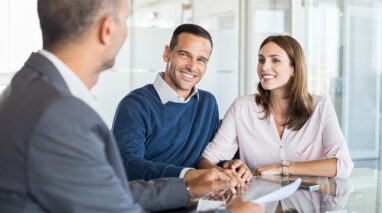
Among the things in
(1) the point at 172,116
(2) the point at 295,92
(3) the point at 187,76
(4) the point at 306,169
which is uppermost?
(3) the point at 187,76

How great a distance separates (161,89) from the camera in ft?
8.26

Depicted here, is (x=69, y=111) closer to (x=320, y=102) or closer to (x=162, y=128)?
(x=162, y=128)

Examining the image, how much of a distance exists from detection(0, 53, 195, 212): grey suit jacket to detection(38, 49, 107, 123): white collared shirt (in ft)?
0.14

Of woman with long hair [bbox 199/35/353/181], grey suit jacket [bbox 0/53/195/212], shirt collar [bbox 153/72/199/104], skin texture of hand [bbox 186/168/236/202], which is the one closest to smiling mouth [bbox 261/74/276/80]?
woman with long hair [bbox 199/35/353/181]

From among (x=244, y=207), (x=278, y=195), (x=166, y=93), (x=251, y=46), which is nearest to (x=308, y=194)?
(x=278, y=195)

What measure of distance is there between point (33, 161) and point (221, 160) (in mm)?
1760

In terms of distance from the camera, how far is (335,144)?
97.0 inches

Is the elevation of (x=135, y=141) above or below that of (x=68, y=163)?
below

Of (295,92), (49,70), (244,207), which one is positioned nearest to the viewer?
(49,70)

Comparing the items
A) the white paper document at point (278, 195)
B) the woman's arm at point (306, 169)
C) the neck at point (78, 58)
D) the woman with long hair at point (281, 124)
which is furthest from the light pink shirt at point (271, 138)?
the neck at point (78, 58)

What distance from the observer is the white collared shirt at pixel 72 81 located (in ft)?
3.48

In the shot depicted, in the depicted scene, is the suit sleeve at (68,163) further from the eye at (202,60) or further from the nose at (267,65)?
the nose at (267,65)

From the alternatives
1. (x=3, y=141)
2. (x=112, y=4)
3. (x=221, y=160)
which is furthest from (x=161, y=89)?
(x=3, y=141)

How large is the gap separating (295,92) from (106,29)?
1.81 meters
